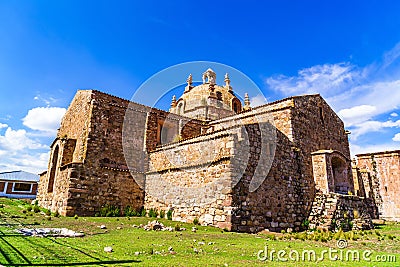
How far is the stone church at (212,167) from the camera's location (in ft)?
39.0

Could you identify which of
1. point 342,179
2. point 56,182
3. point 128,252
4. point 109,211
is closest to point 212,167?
point 109,211

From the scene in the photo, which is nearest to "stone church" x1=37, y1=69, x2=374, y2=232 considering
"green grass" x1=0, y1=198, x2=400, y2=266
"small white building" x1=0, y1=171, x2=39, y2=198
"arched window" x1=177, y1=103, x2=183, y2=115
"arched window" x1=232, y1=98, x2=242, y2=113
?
"green grass" x1=0, y1=198, x2=400, y2=266

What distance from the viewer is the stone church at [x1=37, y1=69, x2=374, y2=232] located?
11.9m

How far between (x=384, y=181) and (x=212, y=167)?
802 inches

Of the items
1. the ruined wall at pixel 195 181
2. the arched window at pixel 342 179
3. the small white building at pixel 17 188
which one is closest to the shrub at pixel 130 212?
the ruined wall at pixel 195 181

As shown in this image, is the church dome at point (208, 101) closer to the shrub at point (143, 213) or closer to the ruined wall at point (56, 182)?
the shrub at point (143, 213)

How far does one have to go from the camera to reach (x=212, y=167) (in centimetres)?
1209

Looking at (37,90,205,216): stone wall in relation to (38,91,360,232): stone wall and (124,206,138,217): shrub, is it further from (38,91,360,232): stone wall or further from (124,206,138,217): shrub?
(124,206,138,217): shrub

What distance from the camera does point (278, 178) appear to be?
44.0 ft

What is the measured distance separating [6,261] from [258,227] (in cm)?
940

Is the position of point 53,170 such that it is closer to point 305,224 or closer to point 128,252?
point 128,252

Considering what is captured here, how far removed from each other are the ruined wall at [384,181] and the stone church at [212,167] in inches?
310

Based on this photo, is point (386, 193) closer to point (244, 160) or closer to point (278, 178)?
point (278, 178)

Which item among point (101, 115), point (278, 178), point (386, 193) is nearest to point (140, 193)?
point (101, 115)
